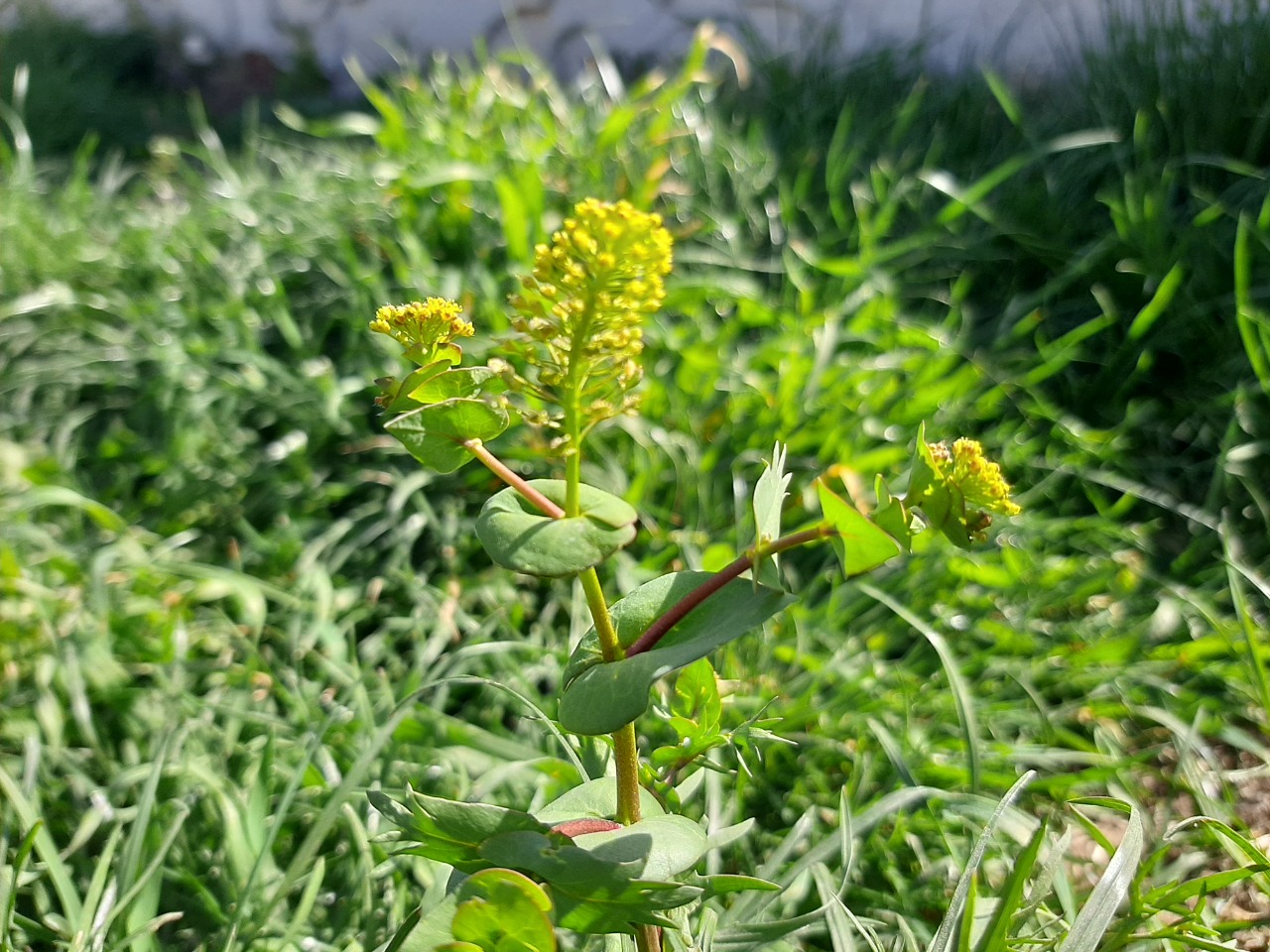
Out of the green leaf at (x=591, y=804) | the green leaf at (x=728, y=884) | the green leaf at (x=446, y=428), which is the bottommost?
the green leaf at (x=728, y=884)

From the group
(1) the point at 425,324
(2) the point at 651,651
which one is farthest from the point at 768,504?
(1) the point at 425,324

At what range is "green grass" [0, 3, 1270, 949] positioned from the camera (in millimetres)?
1046

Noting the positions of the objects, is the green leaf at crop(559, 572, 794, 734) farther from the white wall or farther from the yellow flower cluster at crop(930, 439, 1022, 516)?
the white wall

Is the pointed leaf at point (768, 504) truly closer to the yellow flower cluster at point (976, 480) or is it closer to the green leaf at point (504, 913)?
the yellow flower cluster at point (976, 480)

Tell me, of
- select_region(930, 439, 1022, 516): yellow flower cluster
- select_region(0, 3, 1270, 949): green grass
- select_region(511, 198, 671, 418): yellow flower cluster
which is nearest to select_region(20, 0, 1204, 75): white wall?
select_region(0, 3, 1270, 949): green grass

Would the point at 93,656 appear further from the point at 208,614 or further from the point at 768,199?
the point at 768,199

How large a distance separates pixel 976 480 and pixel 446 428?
0.27 meters

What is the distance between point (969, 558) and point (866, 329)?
1.58 feet

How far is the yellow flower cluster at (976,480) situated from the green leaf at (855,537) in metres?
0.05

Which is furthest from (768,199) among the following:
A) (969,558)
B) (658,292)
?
(658,292)

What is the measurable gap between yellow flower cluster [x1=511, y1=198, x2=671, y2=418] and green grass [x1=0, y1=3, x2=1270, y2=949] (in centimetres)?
31

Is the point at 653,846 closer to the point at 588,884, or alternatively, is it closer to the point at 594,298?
the point at 588,884

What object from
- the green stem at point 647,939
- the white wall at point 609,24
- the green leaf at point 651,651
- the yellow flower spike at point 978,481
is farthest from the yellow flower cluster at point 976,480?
the white wall at point 609,24

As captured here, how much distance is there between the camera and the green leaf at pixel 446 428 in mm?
513
